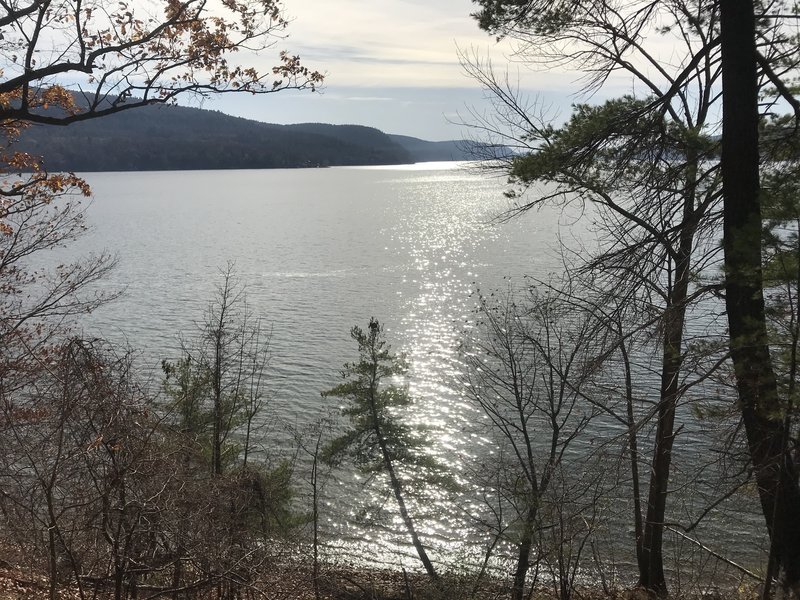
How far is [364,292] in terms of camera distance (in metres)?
38.9

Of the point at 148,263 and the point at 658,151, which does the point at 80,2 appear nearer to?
the point at 658,151

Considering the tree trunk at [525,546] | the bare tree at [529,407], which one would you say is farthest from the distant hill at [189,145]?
the tree trunk at [525,546]

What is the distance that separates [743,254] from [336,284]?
36032mm

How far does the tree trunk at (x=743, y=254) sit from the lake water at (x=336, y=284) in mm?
3922

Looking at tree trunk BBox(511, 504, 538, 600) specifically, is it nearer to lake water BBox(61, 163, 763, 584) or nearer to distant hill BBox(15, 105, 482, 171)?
lake water BBox(61, 163, 763, 584)

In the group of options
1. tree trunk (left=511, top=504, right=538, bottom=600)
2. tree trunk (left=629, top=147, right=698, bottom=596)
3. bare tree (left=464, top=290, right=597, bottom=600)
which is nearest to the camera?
tree trunk (left=629, top=147, right=698, bottom=596)

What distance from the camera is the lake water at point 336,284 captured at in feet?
74.7

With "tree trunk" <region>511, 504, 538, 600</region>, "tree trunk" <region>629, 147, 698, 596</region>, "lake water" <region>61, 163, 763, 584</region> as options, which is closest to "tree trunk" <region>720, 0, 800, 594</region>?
"tree trunk" <region>629, 147, 698, 596</region>

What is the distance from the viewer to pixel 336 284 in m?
40.6

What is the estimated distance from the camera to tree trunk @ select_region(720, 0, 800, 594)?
5.58m

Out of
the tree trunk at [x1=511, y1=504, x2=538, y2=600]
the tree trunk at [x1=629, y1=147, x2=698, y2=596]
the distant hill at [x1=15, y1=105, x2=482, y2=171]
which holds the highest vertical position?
the distant hill at [x1=15, y1=105, x2=482, y2=171]

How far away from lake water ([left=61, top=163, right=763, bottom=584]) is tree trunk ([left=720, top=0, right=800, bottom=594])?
154 inches

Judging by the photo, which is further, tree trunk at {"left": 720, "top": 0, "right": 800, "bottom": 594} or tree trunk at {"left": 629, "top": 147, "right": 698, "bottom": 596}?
tree trunk at {"left": 629, "top": 147, "right": 698, "bottom": 596}

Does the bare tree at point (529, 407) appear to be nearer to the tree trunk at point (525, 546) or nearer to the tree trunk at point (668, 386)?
the tree trunk at point (525, 546)
